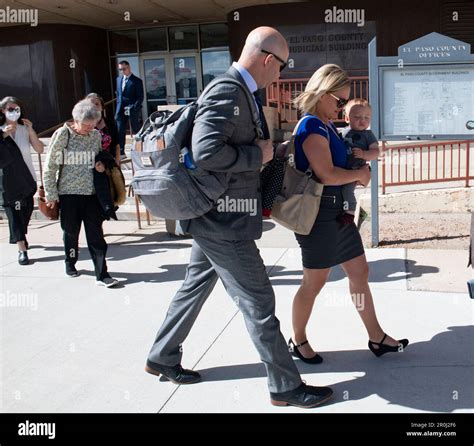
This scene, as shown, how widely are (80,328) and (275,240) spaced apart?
120 inches

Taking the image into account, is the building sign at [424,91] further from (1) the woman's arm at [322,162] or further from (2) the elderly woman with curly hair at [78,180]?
(1) the woman's arm at [322,162]

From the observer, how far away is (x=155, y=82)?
17344 mm

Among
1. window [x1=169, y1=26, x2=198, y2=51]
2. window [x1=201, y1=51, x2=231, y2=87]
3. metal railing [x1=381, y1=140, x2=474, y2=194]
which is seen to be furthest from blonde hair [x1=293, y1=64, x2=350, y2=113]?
window [x1=169, y1=26, x2=198, y2=51]

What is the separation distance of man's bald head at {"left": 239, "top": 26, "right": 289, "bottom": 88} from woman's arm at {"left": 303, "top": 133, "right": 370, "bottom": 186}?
45 cm

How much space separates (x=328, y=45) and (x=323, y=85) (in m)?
11.9

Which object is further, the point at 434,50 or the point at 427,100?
the point at 427,100

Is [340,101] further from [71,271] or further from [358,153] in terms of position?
[71,271]

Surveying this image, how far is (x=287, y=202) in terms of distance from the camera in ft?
10.5

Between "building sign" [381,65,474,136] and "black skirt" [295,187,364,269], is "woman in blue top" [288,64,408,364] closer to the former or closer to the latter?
"black skirt" [295,187,364,269]

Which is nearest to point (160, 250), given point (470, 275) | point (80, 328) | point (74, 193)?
point (74, 193)

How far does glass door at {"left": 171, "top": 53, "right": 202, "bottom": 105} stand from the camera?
16859 mm

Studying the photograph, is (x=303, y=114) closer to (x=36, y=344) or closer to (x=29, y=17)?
(x=36, y=344)

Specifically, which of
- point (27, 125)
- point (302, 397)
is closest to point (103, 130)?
point (27, 125)

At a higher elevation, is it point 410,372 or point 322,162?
point 322,162
